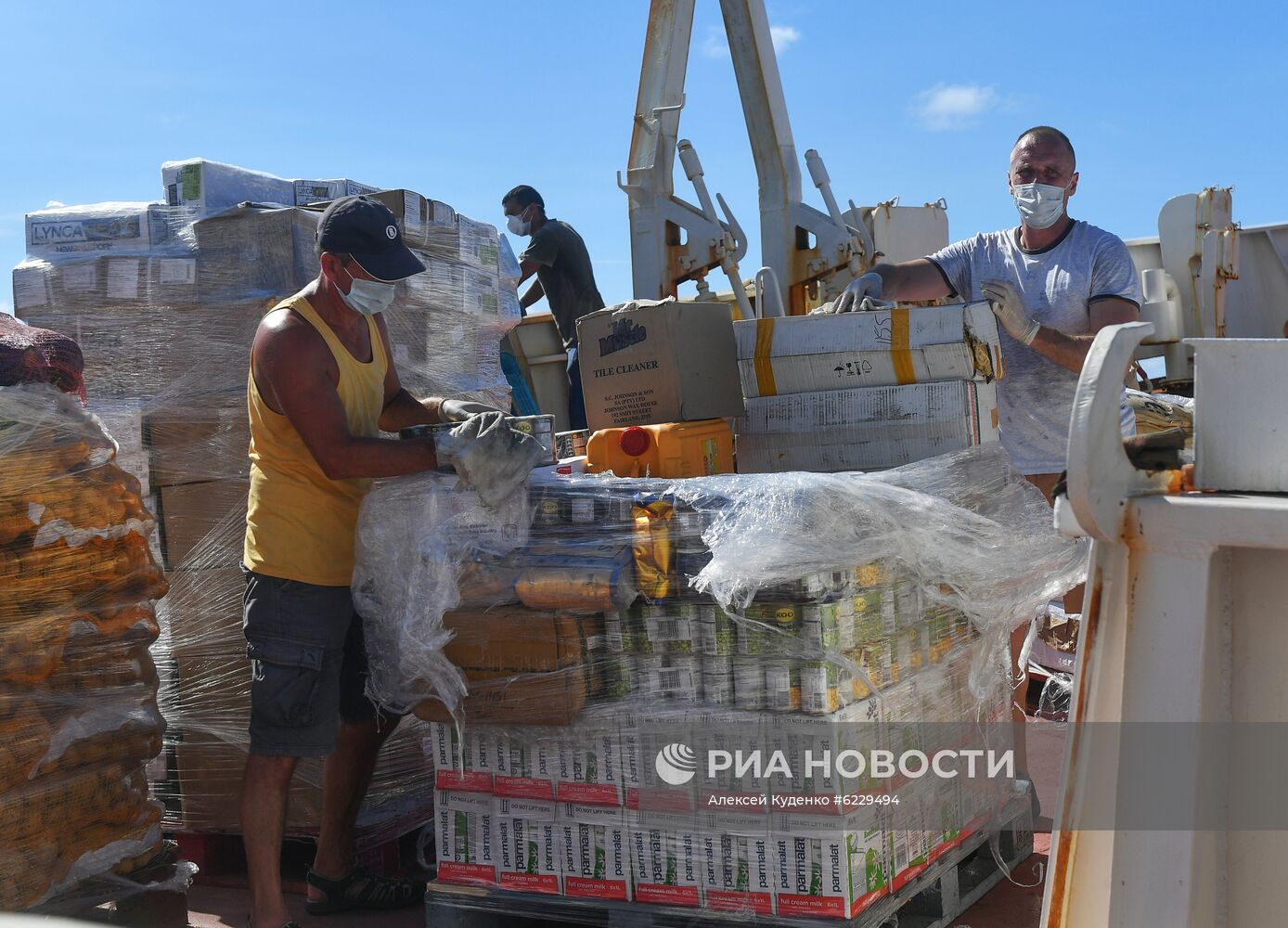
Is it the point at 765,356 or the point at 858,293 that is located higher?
the point at 858,293

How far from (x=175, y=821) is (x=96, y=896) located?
0.69 meters

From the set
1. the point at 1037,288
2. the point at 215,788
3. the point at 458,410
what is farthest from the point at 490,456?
the point at 1037,288

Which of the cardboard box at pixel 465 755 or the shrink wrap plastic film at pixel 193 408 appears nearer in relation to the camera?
the cardboard box at pixel 465 755

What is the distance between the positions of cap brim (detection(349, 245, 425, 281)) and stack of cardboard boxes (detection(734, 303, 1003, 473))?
1.07 metres

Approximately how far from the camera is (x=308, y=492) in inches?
125

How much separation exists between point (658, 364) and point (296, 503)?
3.71ft

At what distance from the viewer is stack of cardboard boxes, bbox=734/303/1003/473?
347 centimetres

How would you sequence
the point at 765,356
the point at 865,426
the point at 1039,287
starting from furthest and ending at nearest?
1. the point at 1039,287
2. the point at 765,356
3. the point at 865,426

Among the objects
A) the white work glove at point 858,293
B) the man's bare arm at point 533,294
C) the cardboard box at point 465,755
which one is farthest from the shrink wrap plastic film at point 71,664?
the man's bare arm at point 533,294

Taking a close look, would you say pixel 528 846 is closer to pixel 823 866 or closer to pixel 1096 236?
pixel 823 866

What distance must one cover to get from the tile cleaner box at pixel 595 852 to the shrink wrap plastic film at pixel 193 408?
1.05 meters

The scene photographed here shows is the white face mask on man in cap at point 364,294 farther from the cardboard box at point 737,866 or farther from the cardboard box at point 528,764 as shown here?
the cardboard box at point 737,866

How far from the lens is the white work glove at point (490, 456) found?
2977 mm

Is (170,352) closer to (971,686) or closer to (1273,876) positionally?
(971,686)
